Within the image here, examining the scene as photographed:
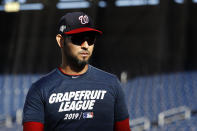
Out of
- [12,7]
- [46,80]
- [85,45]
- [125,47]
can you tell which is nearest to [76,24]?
[85,45]

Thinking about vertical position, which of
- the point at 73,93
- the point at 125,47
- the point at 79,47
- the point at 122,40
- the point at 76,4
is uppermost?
the point at 76,4

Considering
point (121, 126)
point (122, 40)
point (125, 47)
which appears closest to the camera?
point (121, 126)

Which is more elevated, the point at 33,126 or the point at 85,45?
the point at 85,45

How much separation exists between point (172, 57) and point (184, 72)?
521 mm

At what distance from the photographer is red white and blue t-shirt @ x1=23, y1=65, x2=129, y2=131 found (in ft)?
2.84

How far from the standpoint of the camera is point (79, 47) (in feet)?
2.77

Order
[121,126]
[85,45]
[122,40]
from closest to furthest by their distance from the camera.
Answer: [85,45]
[121,126]
[122,40]

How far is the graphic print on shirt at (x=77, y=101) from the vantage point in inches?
34.1

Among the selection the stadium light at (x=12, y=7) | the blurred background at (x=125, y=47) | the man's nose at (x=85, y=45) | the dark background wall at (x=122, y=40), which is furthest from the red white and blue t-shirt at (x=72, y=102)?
the stadium light at (x=12, y=7)

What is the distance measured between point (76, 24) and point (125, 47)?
794cm

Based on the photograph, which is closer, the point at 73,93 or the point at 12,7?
the point at 73,93

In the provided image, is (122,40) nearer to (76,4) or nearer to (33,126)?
(76,4)

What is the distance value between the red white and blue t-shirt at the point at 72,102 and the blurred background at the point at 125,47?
19.8 ft

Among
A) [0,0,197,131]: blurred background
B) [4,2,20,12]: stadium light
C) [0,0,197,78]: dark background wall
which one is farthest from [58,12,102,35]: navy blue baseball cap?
[4,2,20,12]: stadium light
